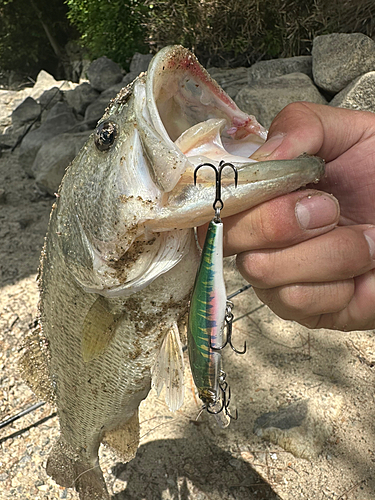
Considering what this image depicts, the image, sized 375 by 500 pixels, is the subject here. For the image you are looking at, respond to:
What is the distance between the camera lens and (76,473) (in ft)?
6.45

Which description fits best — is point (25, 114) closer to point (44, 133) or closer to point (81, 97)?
point (81, 97)

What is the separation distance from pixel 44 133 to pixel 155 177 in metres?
6.02

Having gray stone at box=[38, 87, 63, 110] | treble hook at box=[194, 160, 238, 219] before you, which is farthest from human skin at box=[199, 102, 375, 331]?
gray stone at box=[38, 87, 63, 110]

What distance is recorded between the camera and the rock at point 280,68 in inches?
187

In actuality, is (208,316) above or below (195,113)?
below

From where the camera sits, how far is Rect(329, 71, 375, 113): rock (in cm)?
373

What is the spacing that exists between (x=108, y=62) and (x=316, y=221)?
8105mm

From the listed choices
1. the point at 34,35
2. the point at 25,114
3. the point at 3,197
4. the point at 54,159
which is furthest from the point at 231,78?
the point at 34,35

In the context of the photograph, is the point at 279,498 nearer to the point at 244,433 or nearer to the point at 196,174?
the point at 244,433

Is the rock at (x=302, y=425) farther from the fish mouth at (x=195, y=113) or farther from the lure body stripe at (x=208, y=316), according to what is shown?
the fish mouth at (x=195, y=113)

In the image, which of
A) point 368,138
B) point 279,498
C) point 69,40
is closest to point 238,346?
point 279,498

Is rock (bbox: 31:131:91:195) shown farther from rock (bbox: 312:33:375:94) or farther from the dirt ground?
rock (bbox: 312:33:375:94)

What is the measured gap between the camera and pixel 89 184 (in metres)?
1.15

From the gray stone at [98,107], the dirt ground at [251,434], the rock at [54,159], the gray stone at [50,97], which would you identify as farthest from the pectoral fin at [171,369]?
the gray stone at [50,97]
